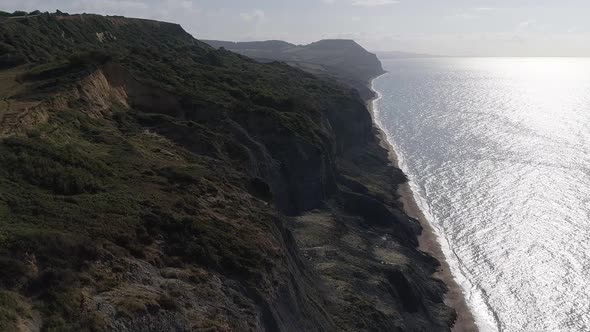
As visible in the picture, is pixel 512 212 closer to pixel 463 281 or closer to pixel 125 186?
pixel 463 281

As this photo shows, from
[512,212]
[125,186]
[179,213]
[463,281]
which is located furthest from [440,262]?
[125,186]

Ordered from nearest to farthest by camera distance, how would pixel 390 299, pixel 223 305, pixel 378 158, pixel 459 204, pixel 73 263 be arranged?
pixel 73 263
pixel 223 305
pixel 390 299
pixel 459 204
pixel 378 158

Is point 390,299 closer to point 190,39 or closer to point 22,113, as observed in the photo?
point 22,113

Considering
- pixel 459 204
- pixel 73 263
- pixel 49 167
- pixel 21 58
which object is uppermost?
pixel 21 58

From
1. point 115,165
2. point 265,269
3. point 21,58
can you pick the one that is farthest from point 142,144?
point 21,58

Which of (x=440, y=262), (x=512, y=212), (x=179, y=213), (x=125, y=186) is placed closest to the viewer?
(x=179, y=213)

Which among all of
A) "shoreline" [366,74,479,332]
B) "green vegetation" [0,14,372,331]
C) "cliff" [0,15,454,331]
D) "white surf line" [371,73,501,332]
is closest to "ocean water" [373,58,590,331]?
"white surf line" [371,73,501,332]

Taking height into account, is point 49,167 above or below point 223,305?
above

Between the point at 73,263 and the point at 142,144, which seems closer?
the point at 73,263

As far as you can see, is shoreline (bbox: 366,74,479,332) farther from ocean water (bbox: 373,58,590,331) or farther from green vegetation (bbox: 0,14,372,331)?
green vegetation (bbox: 0,14,372,331)
